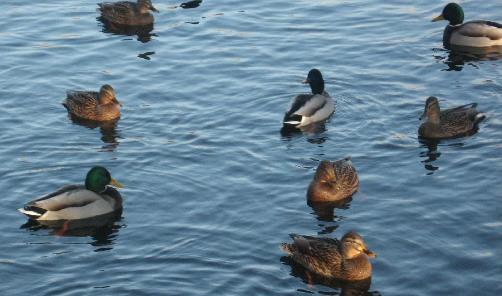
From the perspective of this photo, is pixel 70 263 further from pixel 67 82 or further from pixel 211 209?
pixel 67 82

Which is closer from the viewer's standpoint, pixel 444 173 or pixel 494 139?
pixel 444 173

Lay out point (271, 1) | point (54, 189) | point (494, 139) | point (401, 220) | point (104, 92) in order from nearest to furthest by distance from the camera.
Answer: point (401, 220) → point (54, 189) → point (494, 139) → point (104, 92) → point (271, 1)

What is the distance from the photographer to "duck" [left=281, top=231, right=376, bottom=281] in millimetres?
16156

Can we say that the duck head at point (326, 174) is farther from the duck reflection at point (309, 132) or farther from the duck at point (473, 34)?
the duck at point (473, 34)

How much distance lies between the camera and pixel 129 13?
28250 millimetres

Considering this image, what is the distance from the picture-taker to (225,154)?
20.7 metres

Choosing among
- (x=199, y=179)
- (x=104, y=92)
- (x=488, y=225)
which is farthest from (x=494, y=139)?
(x=104, y=92)

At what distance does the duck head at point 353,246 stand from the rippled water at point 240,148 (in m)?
0.43

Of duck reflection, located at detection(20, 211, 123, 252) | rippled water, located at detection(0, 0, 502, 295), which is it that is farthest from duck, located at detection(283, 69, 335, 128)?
duck reflection, located at detection(20, 211, 123, 252)

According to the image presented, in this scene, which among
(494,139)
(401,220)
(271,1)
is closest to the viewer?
(401,220)

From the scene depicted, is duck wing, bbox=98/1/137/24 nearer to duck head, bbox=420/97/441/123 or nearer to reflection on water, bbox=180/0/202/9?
reflection on water, bbox=180/0/202/9

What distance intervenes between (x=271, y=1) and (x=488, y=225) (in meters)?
13.4

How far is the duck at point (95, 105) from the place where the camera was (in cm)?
2261

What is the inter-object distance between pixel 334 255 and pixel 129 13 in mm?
13401
